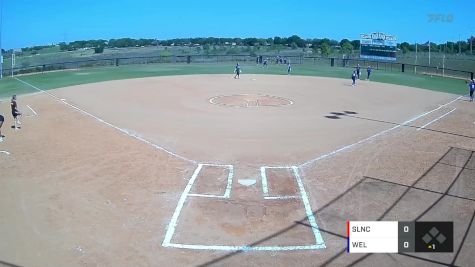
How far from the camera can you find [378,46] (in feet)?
167

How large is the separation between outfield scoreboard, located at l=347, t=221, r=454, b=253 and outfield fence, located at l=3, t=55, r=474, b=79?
38351mm

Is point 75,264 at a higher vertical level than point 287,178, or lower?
lower

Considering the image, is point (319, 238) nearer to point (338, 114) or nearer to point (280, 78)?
point (338, 114)

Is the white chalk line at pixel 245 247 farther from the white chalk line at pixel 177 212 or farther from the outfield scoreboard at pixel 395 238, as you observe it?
the outfield scoreboard at pixel 395 238

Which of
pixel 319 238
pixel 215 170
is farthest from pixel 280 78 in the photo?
pixel 319 238

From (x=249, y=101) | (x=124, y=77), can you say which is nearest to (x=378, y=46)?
(x=249, y=101)

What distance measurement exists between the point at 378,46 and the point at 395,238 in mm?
46328

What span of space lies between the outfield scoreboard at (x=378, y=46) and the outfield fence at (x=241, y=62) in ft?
7.68

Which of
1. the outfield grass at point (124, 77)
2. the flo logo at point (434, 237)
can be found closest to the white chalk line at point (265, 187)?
the flo logo at point (434, 237)

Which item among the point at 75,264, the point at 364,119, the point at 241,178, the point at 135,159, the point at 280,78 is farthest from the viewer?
the point at 280,78

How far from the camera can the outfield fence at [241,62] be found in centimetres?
4665

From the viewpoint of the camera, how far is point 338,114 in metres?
24.9

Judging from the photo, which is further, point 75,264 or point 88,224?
point 88,224

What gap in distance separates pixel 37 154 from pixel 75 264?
913 cm
